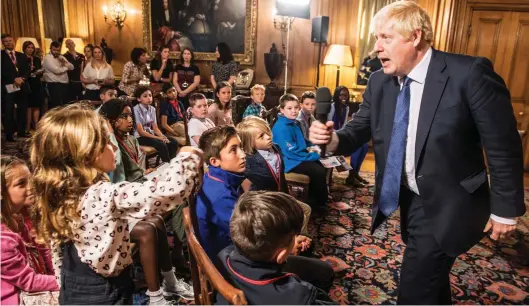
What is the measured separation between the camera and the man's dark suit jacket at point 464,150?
1.50 m

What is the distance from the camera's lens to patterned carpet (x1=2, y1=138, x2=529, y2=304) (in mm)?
2613

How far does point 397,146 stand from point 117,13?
324 inches

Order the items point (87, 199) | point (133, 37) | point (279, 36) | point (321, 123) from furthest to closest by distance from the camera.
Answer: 1. point (133, 37)
2. point (279, 36)
3. point (321, 123)
4. point (87, 199)

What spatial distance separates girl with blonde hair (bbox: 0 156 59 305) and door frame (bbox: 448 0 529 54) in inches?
234

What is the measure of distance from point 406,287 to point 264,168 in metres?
1.52

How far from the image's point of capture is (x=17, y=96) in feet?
22.1

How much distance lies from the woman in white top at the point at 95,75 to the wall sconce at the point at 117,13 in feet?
6.73

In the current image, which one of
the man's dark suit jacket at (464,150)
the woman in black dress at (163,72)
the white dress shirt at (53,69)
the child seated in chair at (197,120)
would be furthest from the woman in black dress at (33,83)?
the man's dark suit jacket at (464,150)

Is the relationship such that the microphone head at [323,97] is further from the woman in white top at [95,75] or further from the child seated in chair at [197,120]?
the woman in white top at [95,75]

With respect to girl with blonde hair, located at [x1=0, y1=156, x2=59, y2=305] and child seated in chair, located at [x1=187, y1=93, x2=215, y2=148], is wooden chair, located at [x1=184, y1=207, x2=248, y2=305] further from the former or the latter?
child seated in chair, located at [x1=187, y1=93, x2=215, y2=148]

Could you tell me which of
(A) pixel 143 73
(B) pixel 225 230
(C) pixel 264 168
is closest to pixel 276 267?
(B) pixel 225 230

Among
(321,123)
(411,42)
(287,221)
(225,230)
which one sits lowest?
(225,230)

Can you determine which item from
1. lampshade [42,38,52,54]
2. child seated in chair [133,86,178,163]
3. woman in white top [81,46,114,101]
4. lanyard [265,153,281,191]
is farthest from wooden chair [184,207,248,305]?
lampshade [42,38,52,54]

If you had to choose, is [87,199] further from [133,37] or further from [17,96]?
[133,37]
